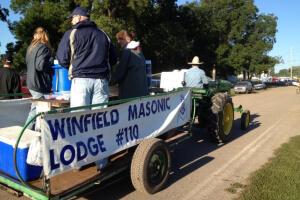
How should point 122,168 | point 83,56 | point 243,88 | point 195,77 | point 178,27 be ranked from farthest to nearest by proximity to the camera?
1. point 178,27
2. point 243,88
3. point 195,77
4. point 122,168
5. point 83,56

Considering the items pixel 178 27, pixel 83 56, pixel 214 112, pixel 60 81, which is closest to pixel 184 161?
pixel 214 112

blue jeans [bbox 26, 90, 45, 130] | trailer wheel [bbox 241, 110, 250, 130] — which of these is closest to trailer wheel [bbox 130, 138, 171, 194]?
blue jeans [bbox 26, 90, 45, 130]

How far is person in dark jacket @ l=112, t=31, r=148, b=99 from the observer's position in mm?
6383

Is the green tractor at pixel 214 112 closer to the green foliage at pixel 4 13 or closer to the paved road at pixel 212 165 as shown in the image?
the paved road at pixel 212 165

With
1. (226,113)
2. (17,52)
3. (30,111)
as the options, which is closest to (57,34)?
(17,52)

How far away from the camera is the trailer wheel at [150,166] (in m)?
5.43

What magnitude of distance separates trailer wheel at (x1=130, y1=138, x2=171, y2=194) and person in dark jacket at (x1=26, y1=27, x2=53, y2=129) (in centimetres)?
195

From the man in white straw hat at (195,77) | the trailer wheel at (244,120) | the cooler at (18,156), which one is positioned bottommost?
the trailer wheel at (244,120)

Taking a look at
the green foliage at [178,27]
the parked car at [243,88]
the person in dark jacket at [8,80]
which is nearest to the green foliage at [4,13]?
the green foliage at [178,27]

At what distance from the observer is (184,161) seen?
780 centimetres

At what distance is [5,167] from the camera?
4.89 meters

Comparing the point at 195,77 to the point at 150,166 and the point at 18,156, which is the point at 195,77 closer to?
the point at 150,166

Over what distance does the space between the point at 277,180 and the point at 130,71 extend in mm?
2867

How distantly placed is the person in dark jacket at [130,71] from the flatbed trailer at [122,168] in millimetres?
492
